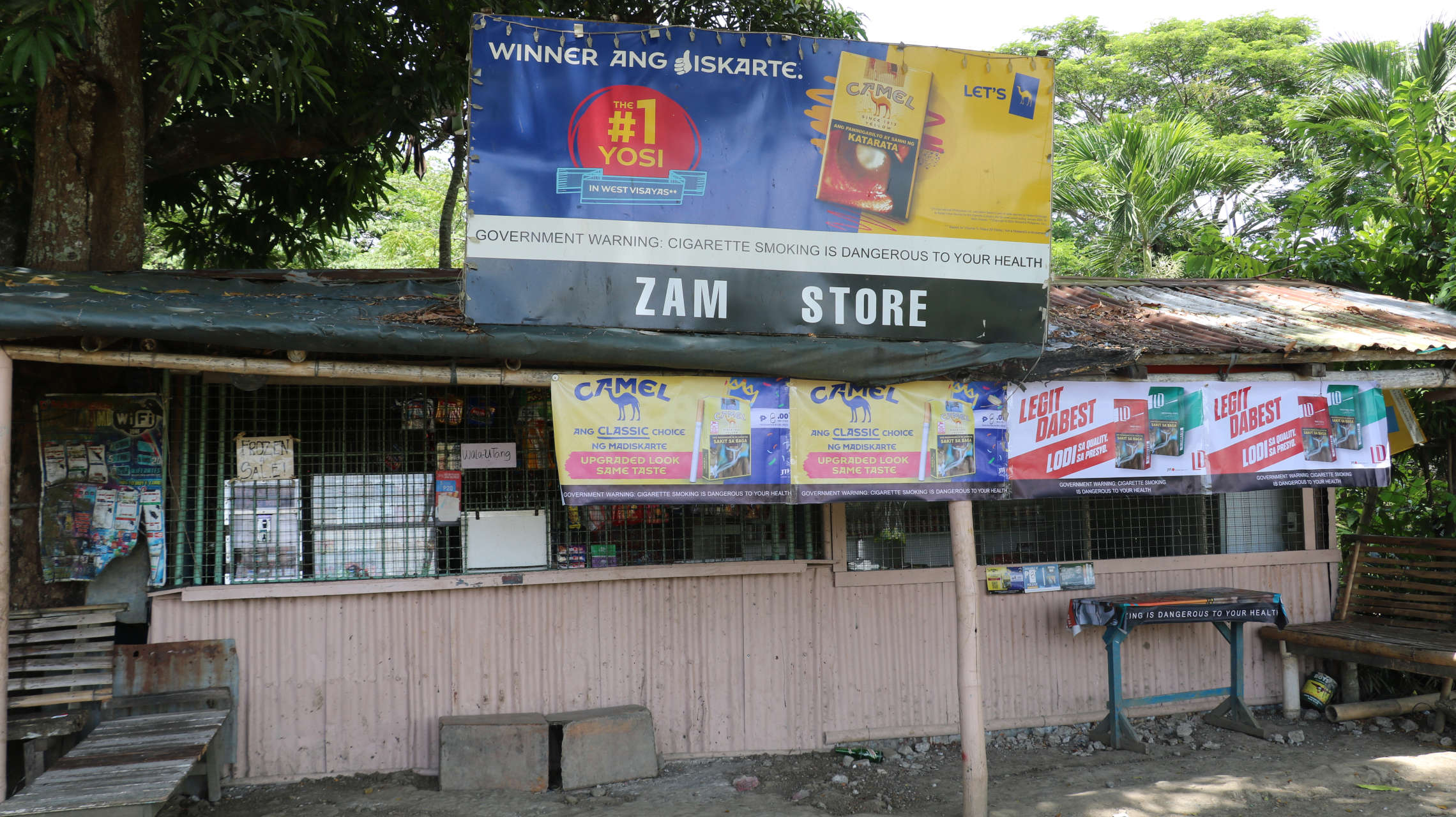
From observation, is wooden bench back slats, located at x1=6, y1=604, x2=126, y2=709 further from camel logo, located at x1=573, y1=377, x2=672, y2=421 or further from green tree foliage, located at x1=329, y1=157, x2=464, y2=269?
green tree foliage, located at x1=329, y1=157, x2=464, y2=269

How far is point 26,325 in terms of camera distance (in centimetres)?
406

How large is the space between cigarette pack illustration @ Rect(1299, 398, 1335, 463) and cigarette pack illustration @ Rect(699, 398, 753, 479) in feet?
11.9

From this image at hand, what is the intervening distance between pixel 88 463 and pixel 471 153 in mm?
2948

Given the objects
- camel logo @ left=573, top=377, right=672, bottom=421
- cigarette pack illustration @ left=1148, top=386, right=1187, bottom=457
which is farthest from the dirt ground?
camel logo @ left=573, top=377, right=672, bottom=421

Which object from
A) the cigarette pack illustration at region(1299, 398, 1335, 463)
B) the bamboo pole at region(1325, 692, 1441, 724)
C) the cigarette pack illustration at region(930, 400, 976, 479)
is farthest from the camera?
the bamboo pole at region(1325, 692, 1441, 724)

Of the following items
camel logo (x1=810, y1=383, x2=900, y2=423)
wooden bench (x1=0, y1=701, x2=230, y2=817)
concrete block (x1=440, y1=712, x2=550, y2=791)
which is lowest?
concrete block (x1=440, y1=712, x2=550, y2=791)

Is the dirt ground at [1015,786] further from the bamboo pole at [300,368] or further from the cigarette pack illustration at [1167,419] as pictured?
the bamboo pole at [300,368]

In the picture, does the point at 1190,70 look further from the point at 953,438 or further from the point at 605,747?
the point at 605,747

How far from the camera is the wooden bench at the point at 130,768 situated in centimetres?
366

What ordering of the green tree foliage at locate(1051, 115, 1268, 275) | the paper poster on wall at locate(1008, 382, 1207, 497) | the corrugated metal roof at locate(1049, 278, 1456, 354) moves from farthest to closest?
the green tree foliage at locate(1051, 115, 1268, 275) → the corrugated metal roof at locate(1049, 278, 1456, 354) → the paper poster on wall at locate(1008, 382, 1207, 497)

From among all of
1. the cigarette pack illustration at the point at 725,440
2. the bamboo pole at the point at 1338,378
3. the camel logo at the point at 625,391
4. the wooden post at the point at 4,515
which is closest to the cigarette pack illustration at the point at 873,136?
the cigarette pack illustration at the point at 725,440

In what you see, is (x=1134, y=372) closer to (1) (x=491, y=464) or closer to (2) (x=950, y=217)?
(2) (x=950, y=217)

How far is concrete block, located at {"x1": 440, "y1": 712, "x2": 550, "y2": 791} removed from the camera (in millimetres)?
5387

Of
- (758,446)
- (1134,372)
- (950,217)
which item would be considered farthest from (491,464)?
(1134,372)
